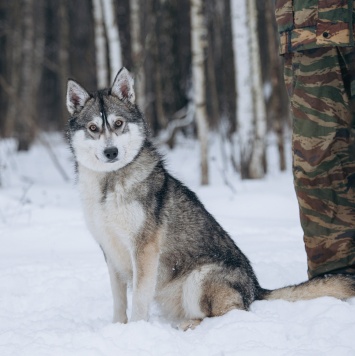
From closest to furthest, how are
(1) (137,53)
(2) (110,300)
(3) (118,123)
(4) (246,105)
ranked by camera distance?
(3) (118,123)
(2) (110,300)
(4) (246,105)
(1) (137,53)

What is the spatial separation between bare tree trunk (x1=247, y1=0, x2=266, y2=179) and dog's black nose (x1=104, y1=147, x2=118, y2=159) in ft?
18.3

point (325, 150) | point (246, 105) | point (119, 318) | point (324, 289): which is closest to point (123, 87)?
point (325, 150)

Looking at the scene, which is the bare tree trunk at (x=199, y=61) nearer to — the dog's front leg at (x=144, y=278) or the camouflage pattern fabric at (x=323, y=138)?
the camouflage pattern fabric at (x=323, y=138)

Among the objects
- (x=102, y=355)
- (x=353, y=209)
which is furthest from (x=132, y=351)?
(x=353, y=209)

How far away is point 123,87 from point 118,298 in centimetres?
138

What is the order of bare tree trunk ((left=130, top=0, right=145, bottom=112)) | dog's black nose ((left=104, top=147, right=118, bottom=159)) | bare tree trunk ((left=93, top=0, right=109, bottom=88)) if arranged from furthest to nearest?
bare tree trunk ((left=130, top=0, right=145, bottom=112)), bare tree trunk ((left=93, top=0, right=109, bottom=88)), dog's black nose ((left=104, top=147, right=118, bottom=159))

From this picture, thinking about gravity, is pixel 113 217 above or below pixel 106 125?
below

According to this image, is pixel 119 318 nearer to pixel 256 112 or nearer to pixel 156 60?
pixel 256 112

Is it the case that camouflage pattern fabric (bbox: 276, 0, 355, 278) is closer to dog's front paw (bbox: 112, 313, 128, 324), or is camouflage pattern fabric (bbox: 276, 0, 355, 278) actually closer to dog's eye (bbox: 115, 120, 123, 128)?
dog's eye (bbox: 115, 120, 123, 128)

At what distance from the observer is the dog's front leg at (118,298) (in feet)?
11.6

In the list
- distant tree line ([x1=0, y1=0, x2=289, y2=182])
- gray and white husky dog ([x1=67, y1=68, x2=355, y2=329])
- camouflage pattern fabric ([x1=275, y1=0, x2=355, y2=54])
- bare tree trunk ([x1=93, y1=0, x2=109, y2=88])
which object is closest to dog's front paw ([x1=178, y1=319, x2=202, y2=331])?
gray and white husky dog ([x1=67, y1=68, x2=355, y2=329])

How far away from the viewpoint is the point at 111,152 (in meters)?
3.33

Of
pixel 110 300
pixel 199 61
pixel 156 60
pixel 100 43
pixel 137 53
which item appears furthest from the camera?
pixel 156 60

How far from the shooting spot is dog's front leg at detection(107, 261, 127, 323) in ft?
11.6
